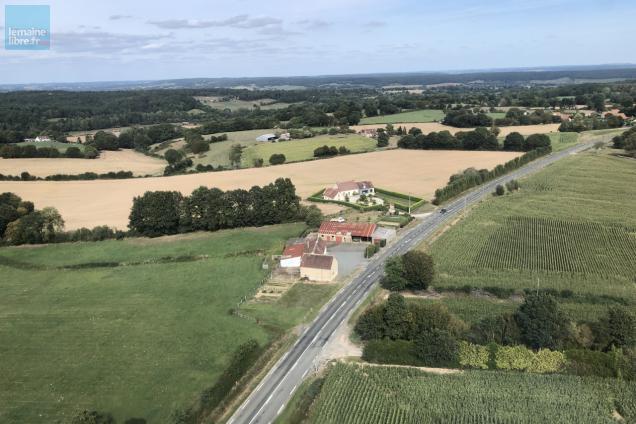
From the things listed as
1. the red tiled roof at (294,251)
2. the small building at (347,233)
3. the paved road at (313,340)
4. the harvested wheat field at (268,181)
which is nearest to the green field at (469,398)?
the paved road at (313,340)

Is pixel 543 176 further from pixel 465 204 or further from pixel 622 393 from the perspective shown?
pixel 622 393

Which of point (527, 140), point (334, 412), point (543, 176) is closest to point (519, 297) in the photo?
point (334, 412)

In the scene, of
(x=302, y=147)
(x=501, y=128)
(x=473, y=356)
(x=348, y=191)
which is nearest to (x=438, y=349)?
(x=473, y=356)

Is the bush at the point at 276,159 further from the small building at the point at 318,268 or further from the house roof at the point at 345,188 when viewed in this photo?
the small building at the point at 318,268

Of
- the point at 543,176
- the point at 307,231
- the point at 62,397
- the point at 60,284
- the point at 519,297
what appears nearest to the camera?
the point at 62,397

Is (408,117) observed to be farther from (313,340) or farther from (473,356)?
(473,356)

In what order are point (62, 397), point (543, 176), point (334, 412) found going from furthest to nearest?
1. point (543, 176)
2. point (62, 397)
3. point (334, 412)

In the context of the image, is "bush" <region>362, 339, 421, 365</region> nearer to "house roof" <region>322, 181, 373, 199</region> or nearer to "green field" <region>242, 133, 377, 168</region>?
"house roof" <region>322, 181, 373, 199</region>

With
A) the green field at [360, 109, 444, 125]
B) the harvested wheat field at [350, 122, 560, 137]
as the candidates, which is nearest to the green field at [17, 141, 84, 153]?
the harvested wheat field at [350, 122, 560, 137]
